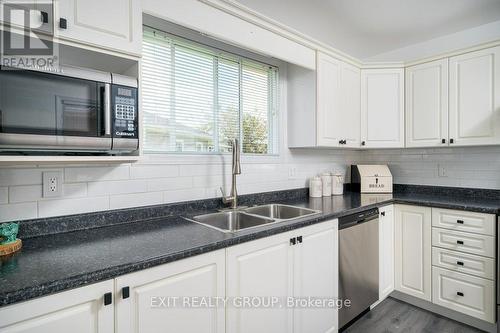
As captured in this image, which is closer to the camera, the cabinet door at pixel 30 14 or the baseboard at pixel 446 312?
the cabinet door at pixel 30 14

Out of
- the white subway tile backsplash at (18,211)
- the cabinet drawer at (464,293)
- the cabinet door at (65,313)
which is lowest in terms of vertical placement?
the cabinet drawer at (464,293)

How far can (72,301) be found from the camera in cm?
90

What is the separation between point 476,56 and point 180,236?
9.21ft

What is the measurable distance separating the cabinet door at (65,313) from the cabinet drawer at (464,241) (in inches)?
94.9

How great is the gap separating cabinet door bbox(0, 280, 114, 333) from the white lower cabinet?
0.55 metres

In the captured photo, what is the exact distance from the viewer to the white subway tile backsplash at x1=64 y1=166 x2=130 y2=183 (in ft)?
4.81

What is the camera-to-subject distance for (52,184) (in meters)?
1.40

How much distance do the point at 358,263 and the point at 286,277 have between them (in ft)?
2.69

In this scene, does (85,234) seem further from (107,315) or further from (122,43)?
(122,43)

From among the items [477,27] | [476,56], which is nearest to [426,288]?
[476,56]

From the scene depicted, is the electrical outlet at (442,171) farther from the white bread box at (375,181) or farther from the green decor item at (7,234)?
the green decor item at (7,234)

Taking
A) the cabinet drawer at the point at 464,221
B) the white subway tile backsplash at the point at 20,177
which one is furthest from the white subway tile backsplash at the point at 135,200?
the cabinet drawer at the point at 464,221

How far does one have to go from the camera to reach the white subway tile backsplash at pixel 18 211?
4.19ft

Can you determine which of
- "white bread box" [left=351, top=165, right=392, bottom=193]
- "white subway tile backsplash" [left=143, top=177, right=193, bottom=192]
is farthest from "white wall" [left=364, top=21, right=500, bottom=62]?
"white subway tile backsplash" [left=143, top=177, right=193, bottom=192]
